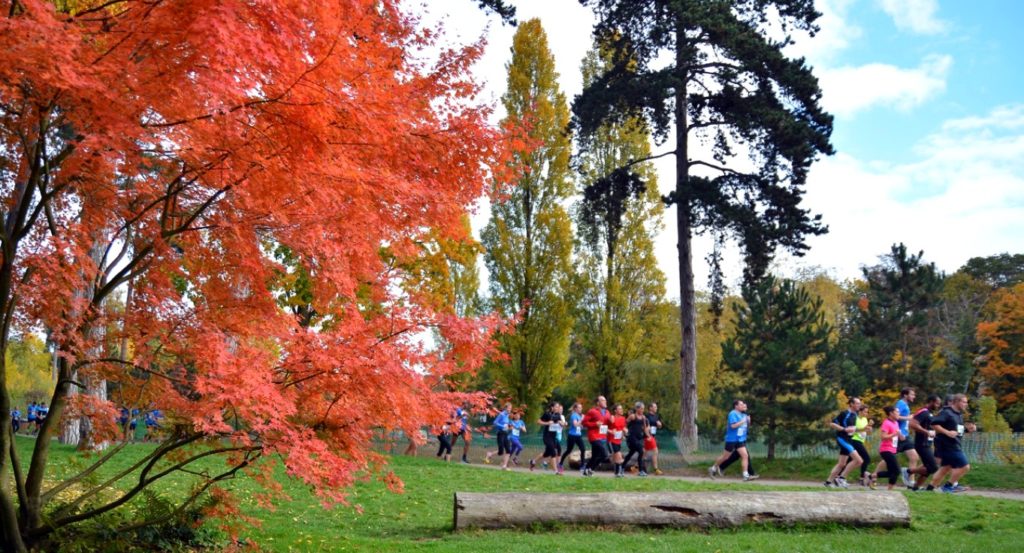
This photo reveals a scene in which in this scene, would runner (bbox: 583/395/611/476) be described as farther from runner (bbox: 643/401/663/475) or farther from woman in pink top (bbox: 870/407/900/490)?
woman in pink top (bbox: 870/407/900/490)

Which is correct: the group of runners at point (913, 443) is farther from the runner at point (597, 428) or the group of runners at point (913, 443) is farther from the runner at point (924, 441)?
the runner at point (597, 428)

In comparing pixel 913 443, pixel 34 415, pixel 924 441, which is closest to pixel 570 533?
pixel 924 441

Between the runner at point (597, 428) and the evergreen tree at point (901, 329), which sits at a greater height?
the evergreen tree at point (901, 329)

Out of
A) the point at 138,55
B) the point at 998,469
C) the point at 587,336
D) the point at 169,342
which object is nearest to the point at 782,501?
the point at 169,342

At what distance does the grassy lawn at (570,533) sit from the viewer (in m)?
9.24

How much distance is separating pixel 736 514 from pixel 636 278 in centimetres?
2558

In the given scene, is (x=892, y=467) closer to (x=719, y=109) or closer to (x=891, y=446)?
(x=891, y=446)

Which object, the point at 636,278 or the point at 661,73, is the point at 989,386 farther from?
the point at 661,73

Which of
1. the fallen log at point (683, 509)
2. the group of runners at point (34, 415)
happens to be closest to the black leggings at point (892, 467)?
the fallen log at point (683, 509)

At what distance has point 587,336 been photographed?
3572 cm

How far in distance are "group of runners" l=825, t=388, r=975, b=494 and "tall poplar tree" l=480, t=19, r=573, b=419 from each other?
18066 mm

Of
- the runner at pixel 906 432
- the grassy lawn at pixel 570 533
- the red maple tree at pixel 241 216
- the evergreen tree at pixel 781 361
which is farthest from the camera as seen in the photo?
the evergreen tree at pixel 781 361

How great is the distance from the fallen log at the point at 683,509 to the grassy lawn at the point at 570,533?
12cm

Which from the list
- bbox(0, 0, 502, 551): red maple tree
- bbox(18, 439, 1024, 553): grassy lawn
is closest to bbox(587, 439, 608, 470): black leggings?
bbox(18, 439, 1024, 553): grassy lawn
